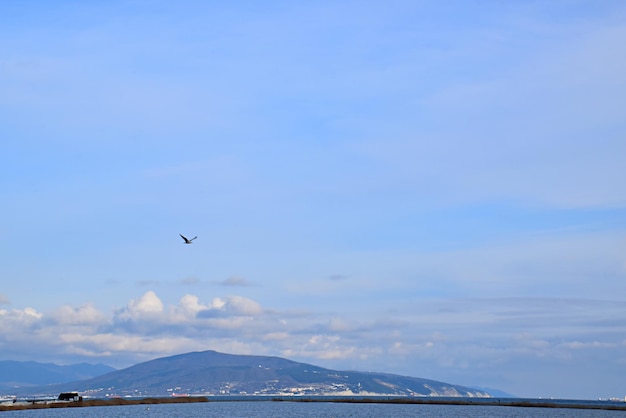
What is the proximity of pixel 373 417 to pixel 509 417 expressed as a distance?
34567 millimetres

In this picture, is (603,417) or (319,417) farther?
(603,417)

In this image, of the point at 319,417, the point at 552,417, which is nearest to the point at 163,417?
the point at 319,417

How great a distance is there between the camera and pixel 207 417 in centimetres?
16500

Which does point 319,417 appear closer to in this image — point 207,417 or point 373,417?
point 373,417

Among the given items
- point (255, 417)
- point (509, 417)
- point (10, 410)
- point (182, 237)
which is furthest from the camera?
point (10, 410)

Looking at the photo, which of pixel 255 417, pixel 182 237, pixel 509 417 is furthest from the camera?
pixel 509 417

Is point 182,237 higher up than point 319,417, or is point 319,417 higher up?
point 182,237

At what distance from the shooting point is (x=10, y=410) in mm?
196375

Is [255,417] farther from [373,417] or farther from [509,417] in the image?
[509,417]

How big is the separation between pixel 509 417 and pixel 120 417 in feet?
293

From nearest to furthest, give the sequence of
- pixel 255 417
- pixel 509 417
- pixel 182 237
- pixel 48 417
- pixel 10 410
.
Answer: pixel 182 237 < pixel 48 417 < pixel 255 417 < pixel 509 417 < pixel 10 410

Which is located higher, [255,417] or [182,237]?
[182,237]

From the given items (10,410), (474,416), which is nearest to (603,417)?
(474,416)

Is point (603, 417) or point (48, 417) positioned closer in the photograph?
point (48, 417)
